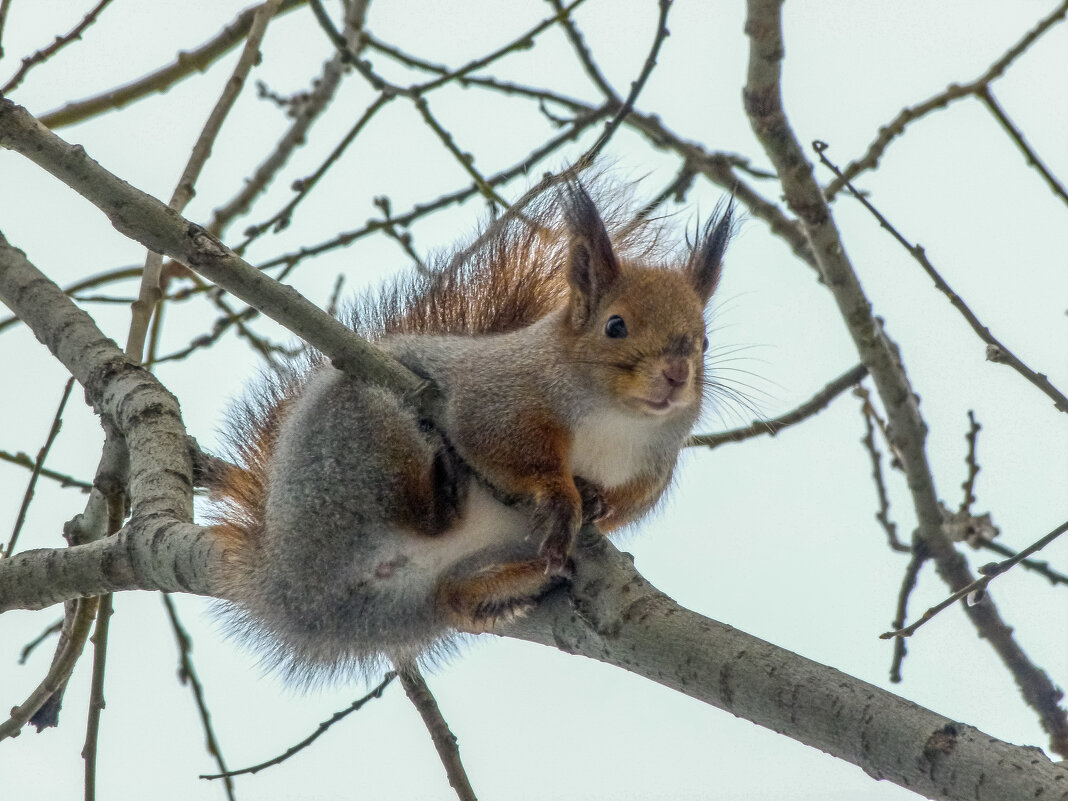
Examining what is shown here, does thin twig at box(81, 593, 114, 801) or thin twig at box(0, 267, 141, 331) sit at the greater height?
thin twig at box(0, 267, 141, 331)

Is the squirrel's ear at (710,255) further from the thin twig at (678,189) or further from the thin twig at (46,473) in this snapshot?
the thin twig at (46,473)

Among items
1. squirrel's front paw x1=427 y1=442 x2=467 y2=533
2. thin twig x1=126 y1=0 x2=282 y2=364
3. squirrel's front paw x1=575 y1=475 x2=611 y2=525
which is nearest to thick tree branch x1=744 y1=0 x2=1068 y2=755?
squirrel's front paw x1=575 y1=475 x2=611 y2=525

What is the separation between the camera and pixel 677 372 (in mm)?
2320

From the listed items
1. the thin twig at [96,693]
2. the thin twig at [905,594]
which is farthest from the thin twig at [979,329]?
the thin twig at [96,693]

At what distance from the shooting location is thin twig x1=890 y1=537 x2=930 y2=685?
2.67 meters

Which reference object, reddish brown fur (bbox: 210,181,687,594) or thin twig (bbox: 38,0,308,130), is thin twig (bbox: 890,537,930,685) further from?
thin twig (bbox: 38,0,308,130)

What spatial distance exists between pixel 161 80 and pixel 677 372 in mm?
1526

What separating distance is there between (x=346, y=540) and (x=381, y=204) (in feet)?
4.29

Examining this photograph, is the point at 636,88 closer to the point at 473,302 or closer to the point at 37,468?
the point at 473,302

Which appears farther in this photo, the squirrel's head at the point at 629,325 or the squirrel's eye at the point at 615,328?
the squirrel's eye at the point at 615,328

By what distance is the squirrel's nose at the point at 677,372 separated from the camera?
232 cm

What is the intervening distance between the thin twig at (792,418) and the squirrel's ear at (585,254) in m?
0.44

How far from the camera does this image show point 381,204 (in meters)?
3.33

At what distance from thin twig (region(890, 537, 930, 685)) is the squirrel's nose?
2.68ft
